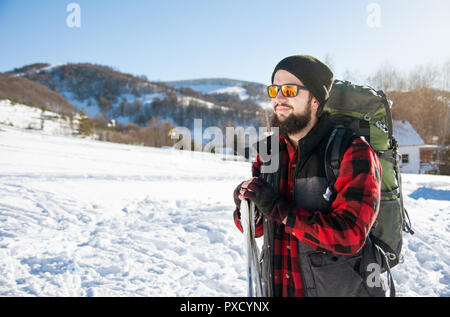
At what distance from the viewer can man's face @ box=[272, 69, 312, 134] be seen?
154 cm

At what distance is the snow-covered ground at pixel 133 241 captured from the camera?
356cm

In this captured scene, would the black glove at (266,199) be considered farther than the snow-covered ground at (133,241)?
No

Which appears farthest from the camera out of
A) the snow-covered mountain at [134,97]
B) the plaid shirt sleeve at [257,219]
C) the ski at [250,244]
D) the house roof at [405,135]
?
the snow-covered mountain at [134,97]

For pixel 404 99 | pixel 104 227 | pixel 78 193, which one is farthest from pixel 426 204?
pixel 404 99

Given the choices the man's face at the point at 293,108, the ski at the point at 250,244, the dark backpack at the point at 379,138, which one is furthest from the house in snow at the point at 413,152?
the ski at the point at 250,244

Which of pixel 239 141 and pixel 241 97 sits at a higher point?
pixel 241 97

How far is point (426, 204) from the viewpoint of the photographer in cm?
745

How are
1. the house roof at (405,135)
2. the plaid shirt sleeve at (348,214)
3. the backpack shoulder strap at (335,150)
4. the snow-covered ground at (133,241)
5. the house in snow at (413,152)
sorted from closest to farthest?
the plaid shirt sleeve at (348,214), the backpack shoulder strap at (335,150), the snow-covered ground at (133,241), the house in snow at (413,152), the house roof at (405,135)

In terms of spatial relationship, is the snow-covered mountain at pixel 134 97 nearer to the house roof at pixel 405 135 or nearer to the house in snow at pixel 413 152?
the house roof at pixel 405 135

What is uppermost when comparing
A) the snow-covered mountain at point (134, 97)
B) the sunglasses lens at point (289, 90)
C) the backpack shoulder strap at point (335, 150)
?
the snow-covered mountain at point (134, 97)

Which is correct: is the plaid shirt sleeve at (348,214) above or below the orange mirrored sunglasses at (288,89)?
below
